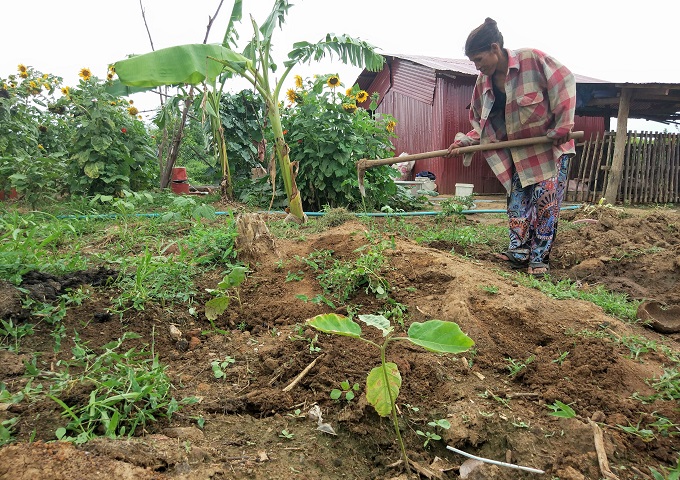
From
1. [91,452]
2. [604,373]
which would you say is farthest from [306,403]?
[604,373]

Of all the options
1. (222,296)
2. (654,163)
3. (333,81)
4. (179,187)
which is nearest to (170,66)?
(222,296)

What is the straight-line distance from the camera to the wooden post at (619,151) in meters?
8.69

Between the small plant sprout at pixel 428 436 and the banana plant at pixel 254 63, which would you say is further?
the banana plant at pixel 254 63

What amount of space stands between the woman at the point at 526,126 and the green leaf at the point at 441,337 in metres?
2.69

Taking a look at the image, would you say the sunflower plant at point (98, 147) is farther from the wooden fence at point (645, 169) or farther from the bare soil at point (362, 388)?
the wooden fence at point (645, 169)

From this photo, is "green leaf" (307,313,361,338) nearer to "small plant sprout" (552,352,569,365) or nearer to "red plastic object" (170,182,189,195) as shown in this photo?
"small plant sprout" (552,352,569,365)

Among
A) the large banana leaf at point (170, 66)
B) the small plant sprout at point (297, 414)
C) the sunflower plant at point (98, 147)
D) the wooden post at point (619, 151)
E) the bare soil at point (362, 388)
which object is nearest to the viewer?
the bare soil at point (362, 388)

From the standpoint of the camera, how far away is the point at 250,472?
117cm

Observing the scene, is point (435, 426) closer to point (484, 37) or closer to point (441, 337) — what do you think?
point (441, 337)

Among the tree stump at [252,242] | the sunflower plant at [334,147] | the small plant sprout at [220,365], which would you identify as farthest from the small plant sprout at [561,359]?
the sunflower plant at [334,147]

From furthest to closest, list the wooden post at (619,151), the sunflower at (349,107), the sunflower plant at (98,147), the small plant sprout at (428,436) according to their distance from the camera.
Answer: the wooden post at (619,151)
the sunflower at (349,107)
the sunflower plant at (98,147)
the small plant sprout at (428,436)

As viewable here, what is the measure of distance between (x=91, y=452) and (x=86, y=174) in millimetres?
5107

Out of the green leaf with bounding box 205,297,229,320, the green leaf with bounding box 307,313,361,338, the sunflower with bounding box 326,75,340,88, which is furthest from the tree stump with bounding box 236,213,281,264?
the sunflower with bounding box 326,75,340,88

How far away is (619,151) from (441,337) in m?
9.58
